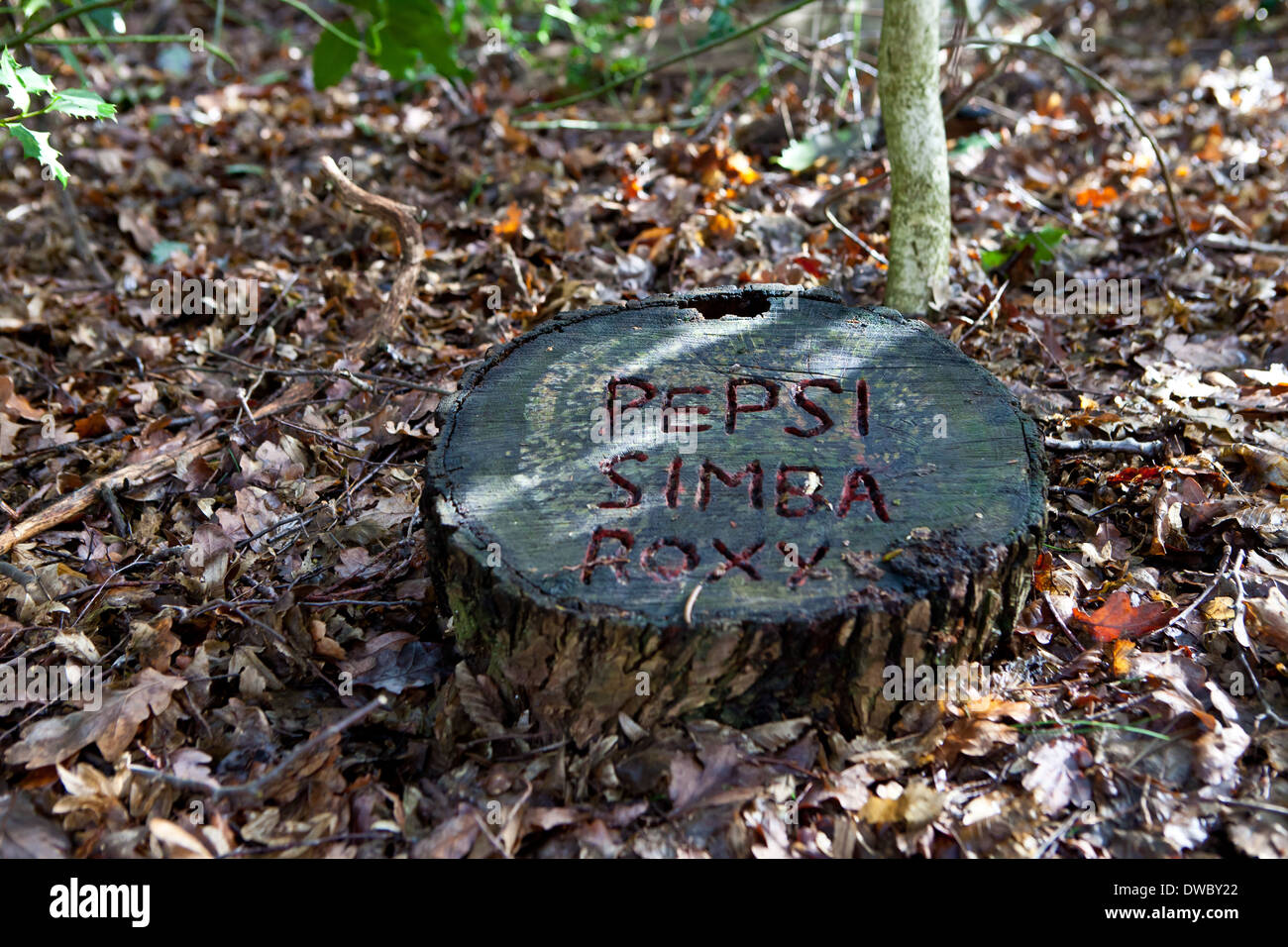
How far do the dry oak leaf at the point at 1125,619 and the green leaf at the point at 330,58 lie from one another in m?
4.53

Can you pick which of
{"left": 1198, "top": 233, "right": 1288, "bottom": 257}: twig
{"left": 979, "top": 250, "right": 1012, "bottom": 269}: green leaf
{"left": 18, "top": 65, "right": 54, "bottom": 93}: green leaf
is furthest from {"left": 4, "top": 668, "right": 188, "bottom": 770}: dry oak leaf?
{"left": 1198, "top": 233, "right": 1288, "bottom": 257}: twig

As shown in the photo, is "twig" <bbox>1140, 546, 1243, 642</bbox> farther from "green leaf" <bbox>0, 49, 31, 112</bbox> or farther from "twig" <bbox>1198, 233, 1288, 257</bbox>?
"green leaf" <bbox>0, 49, 31, 112</bbox>

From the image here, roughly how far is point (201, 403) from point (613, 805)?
2513mm

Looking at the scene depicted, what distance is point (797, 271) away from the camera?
12.9 ft

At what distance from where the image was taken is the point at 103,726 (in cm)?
227

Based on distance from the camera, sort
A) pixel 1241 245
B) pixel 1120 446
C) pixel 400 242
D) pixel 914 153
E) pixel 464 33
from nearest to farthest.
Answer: pixel 1120 446
pixel 914 153
pixel 400 242
pixel 1241 245
pixel 464 33

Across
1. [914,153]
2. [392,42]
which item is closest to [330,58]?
[392,42]

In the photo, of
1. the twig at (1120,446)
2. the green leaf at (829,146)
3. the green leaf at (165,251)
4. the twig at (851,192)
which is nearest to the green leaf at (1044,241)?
the twig at (851,192)

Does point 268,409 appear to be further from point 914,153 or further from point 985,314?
point 985,314

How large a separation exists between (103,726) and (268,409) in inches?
59.6

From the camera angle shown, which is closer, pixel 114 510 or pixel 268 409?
pixel 114 510

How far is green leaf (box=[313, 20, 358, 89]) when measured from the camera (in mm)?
4871

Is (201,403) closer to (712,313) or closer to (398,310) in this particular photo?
(398,310)
